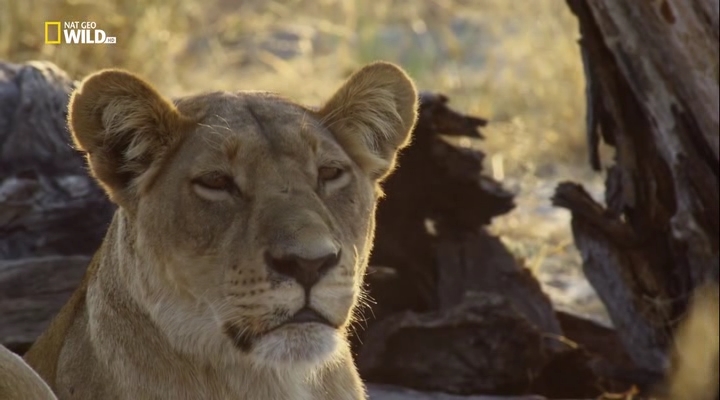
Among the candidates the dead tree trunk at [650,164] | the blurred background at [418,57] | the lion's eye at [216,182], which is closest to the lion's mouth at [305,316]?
the lion's eye at [216,182]

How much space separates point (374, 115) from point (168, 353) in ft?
2.87

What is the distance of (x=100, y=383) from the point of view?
3510 mm

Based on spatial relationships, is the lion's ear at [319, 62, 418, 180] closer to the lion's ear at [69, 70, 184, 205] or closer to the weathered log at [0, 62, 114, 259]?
the lion's ear at [69, 70, 184, 205]

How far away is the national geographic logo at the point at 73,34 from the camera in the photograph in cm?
753

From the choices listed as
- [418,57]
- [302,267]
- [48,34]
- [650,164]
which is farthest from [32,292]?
[418,57]

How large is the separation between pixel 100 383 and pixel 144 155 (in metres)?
0.59

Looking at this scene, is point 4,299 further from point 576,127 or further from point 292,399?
point 576,127

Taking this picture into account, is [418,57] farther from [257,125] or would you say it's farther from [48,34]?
[257,125]

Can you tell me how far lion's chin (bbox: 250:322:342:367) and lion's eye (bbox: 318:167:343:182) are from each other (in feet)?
1.44

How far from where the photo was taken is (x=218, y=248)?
10.8 ft

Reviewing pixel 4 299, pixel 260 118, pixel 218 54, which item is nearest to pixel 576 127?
pixel 218 54

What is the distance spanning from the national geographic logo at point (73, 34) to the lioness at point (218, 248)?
4.01 metres

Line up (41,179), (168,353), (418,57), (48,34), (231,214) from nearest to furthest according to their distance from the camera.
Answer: (231,214) → (168,353) → (41,179) → (48,34) → (418,57)

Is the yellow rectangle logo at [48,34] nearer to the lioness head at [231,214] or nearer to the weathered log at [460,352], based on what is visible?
the weathered log at [460,352]
